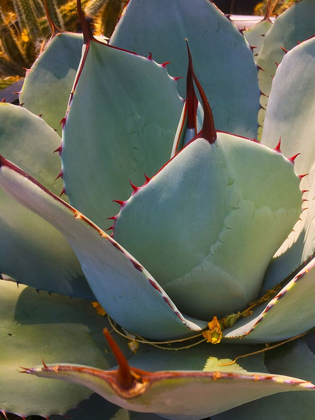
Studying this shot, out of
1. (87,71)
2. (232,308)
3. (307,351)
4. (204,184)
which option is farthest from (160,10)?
(307,351)

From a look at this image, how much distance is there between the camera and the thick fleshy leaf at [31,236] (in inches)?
34.1

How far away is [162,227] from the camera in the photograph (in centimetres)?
69

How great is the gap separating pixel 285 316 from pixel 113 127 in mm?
417

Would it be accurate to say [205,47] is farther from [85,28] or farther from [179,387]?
[179,387]

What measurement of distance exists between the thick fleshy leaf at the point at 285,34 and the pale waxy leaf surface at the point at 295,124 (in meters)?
0.17

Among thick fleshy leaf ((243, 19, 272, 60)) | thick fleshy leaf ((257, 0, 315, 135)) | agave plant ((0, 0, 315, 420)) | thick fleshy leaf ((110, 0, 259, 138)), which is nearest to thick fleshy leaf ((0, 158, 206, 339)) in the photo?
agave plant ((0, 0, 315, 420))

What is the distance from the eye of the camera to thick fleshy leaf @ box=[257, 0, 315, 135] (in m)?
1.02

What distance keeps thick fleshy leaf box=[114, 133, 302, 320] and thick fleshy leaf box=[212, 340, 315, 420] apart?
0.14 m

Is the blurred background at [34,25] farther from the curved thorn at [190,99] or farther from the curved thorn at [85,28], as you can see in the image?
the curved thorn at [190,99]

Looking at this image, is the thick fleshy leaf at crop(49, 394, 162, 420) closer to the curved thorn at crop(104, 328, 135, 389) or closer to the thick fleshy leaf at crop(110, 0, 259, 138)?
the curved thorn at crop(104, 328, 135, 389)

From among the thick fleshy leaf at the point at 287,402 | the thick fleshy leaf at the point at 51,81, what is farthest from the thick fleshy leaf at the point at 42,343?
the thick fleshy leaf at the point at 51,81

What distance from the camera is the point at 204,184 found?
25.5 inches

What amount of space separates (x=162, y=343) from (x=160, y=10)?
599mm

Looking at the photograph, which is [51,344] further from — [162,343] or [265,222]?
[265,222]
